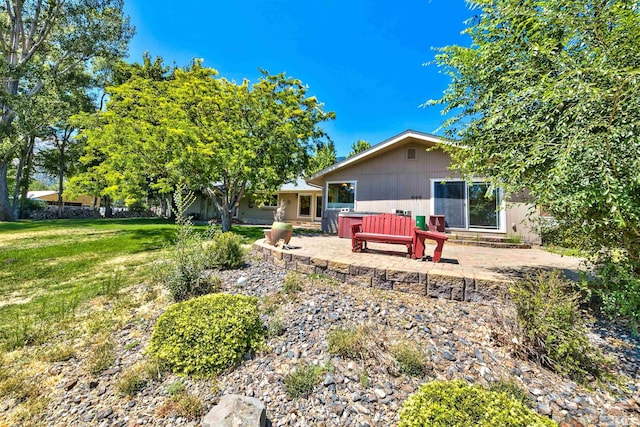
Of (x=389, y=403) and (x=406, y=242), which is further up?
(x=406, y=242)

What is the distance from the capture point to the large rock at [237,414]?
1.82 m

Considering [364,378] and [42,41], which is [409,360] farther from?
[42,41]

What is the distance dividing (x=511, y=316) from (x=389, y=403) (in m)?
1.69

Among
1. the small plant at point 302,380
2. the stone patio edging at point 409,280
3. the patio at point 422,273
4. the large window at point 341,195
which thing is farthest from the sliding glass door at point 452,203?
the small plant at point 302,380

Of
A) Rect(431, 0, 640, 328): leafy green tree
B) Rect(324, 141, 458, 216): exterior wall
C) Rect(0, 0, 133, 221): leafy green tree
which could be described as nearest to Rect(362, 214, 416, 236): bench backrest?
Rect(431, 0, 640, 328): leafy green tree

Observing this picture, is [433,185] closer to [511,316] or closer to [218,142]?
[511,316]

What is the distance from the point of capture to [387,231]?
6.06 meters

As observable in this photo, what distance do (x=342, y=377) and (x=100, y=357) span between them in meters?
2.52

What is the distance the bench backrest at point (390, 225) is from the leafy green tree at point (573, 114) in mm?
2146

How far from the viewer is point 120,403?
7.31 ft

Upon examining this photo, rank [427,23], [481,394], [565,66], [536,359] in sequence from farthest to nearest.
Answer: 1. [427,23]
2. [565,66]
3. [536,359]
4. [481,394]

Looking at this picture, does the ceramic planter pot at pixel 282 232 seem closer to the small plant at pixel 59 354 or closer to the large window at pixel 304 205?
the small plant at pixel 59 354

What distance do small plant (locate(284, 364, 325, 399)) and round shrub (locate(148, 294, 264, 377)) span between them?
0.61m

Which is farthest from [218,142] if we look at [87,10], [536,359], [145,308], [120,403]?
[87,10]
